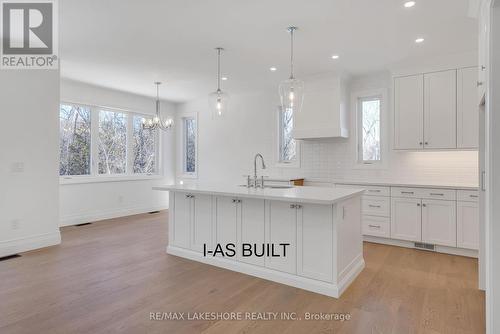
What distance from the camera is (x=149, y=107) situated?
7.11 m

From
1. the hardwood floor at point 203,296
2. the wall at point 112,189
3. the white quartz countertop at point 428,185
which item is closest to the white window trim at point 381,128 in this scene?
the white quartz countertop at point 428,185

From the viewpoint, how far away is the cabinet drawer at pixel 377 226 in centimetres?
439

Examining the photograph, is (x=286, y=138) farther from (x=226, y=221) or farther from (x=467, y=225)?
(x=467, y=225)

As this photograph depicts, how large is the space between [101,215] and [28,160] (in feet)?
7.56

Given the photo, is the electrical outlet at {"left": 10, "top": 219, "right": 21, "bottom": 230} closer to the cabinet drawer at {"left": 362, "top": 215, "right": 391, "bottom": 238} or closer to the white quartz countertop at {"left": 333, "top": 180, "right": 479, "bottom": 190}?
the white quartz countertop at {"left": 333, "top": 180, "right": 479, "bottom": 190}

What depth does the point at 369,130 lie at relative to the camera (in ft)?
17.0

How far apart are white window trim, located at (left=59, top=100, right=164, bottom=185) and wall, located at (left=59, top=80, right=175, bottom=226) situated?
0.07 meters

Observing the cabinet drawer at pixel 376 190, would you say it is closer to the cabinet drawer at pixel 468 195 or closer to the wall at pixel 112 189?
the cabinet drawer at pixel 468 195

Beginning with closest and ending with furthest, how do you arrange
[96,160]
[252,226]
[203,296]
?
[203,296]
[252,226]
[96,160]

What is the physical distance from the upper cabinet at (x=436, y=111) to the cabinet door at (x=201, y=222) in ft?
9.68

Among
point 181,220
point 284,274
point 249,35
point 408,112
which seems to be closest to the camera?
point 284,274

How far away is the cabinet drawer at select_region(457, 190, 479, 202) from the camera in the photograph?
3.79 m

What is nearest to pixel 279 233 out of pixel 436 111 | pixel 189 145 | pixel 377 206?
pixel 377 206

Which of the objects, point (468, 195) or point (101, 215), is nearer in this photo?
point (468, 195)
